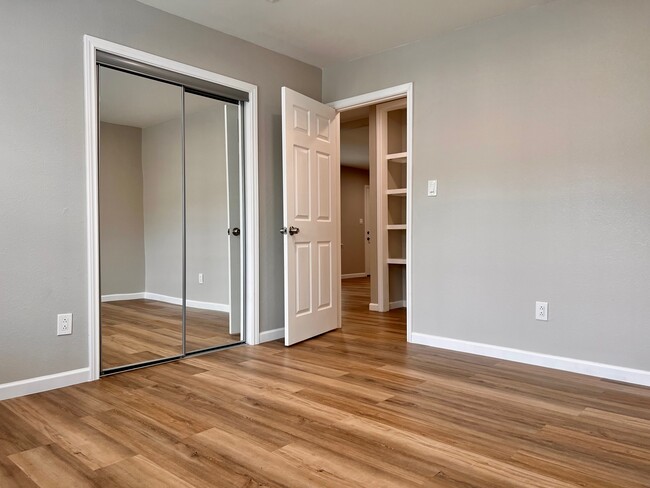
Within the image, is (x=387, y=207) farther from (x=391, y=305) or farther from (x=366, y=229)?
(x=366, y=229)

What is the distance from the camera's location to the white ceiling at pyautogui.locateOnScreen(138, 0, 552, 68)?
3.12m

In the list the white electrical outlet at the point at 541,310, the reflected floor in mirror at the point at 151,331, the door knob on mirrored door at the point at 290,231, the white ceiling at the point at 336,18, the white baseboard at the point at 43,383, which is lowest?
the white baseboard at the point at 43,383

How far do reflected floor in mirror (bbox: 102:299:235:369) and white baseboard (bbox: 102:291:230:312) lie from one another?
0.08 feet

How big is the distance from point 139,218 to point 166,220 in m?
0.20

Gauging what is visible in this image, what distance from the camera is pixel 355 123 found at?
667 cm

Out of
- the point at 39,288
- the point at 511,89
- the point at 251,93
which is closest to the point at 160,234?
the point at 39,288

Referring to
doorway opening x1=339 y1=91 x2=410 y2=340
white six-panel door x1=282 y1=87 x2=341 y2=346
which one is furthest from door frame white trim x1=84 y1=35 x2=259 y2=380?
doorway opening x1=339 y1=91 x2=410 y2=340

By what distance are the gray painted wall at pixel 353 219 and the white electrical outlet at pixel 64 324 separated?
7569 mm

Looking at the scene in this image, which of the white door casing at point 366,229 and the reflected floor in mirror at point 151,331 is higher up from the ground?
the white door casing at point 366,229

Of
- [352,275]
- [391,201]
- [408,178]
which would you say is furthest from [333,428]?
[352,275]

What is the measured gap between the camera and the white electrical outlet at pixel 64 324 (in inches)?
107

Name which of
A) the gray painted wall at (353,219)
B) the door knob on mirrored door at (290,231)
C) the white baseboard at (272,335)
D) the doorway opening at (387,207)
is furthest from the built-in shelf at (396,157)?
the gray painted wall at (353,219)

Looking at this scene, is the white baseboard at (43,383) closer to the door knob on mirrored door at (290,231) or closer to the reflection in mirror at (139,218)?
the reflection in mirror at (139,218)

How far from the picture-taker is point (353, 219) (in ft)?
34.4
